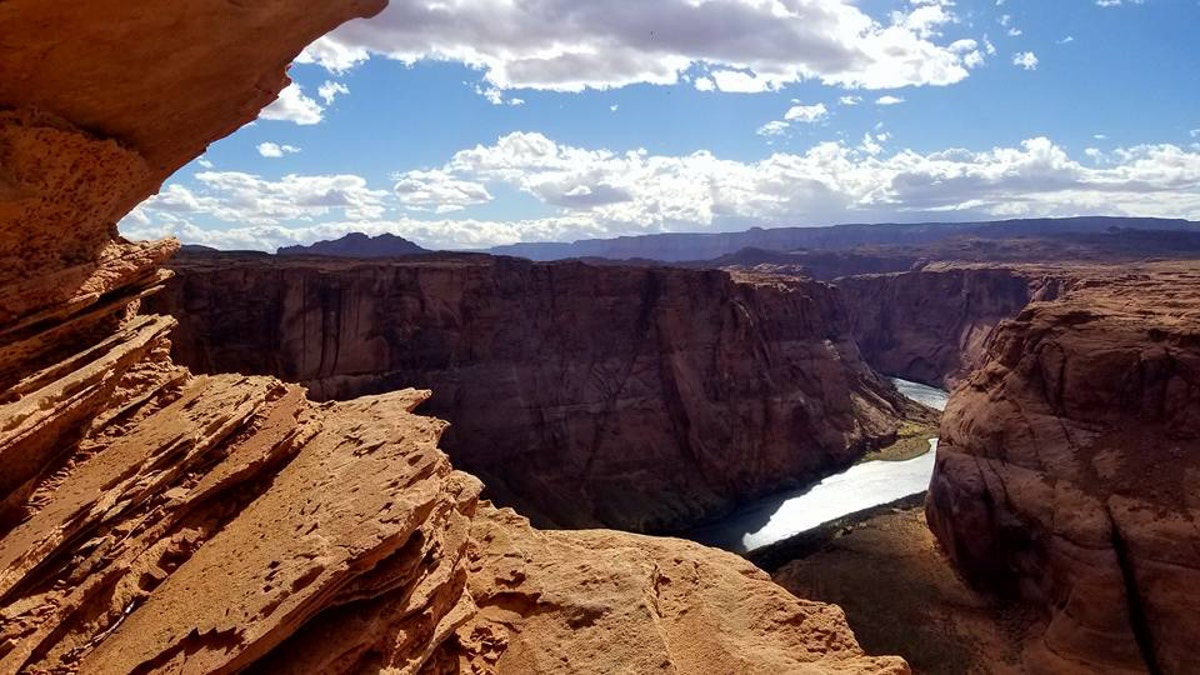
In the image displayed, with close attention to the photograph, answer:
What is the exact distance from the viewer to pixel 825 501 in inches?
2462

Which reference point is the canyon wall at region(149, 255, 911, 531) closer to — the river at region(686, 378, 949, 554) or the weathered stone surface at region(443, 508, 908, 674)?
the river at region(686, 378, 949, 554)

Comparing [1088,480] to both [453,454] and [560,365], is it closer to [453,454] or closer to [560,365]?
[560,365]

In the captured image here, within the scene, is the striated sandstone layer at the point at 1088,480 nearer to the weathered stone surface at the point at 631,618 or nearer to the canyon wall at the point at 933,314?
the weathered stone surface at the point at 631,618

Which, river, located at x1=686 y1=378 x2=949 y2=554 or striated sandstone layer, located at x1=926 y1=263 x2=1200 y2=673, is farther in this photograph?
river, located at x1=686 y1=378 x2=949 y2=554

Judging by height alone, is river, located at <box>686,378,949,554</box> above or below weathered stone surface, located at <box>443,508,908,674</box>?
below

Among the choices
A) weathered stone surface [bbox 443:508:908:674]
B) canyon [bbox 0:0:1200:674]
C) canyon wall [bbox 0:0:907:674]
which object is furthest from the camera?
weathered stone surface [bbox 443:508:908:674]

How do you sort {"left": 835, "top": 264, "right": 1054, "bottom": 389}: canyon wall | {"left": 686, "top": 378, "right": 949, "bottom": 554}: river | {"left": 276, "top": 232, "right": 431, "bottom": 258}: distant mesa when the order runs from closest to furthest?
{"left": 686, "top": 378, "right": 949, "bottom": 554}: river
{"left": 835, "top": 264, "right": 1054, "bottom": 389}: canyon wall
{"left": 276, "top": 232, "right": 431, "bottom": 258}: distant mesa

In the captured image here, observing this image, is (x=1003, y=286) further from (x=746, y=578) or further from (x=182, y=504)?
(x=182, y=504)

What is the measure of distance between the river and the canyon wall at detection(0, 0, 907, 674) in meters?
39.5

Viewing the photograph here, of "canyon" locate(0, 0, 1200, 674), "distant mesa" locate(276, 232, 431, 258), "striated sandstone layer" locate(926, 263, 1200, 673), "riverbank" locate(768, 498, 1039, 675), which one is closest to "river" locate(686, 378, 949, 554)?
"canyon" locate(0, 0, 1200, 674)

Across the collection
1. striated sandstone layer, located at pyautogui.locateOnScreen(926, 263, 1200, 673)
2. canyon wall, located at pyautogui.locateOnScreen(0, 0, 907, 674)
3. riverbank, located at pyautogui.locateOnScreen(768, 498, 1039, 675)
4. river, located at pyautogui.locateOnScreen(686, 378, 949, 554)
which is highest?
canyon wall, located at pyautogui.locateOnScreen(0, 0, 907, 674)

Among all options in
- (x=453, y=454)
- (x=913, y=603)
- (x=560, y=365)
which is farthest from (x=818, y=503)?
(x=453, y=454)

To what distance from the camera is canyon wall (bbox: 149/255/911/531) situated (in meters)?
53.3

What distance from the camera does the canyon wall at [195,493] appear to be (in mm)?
10422
